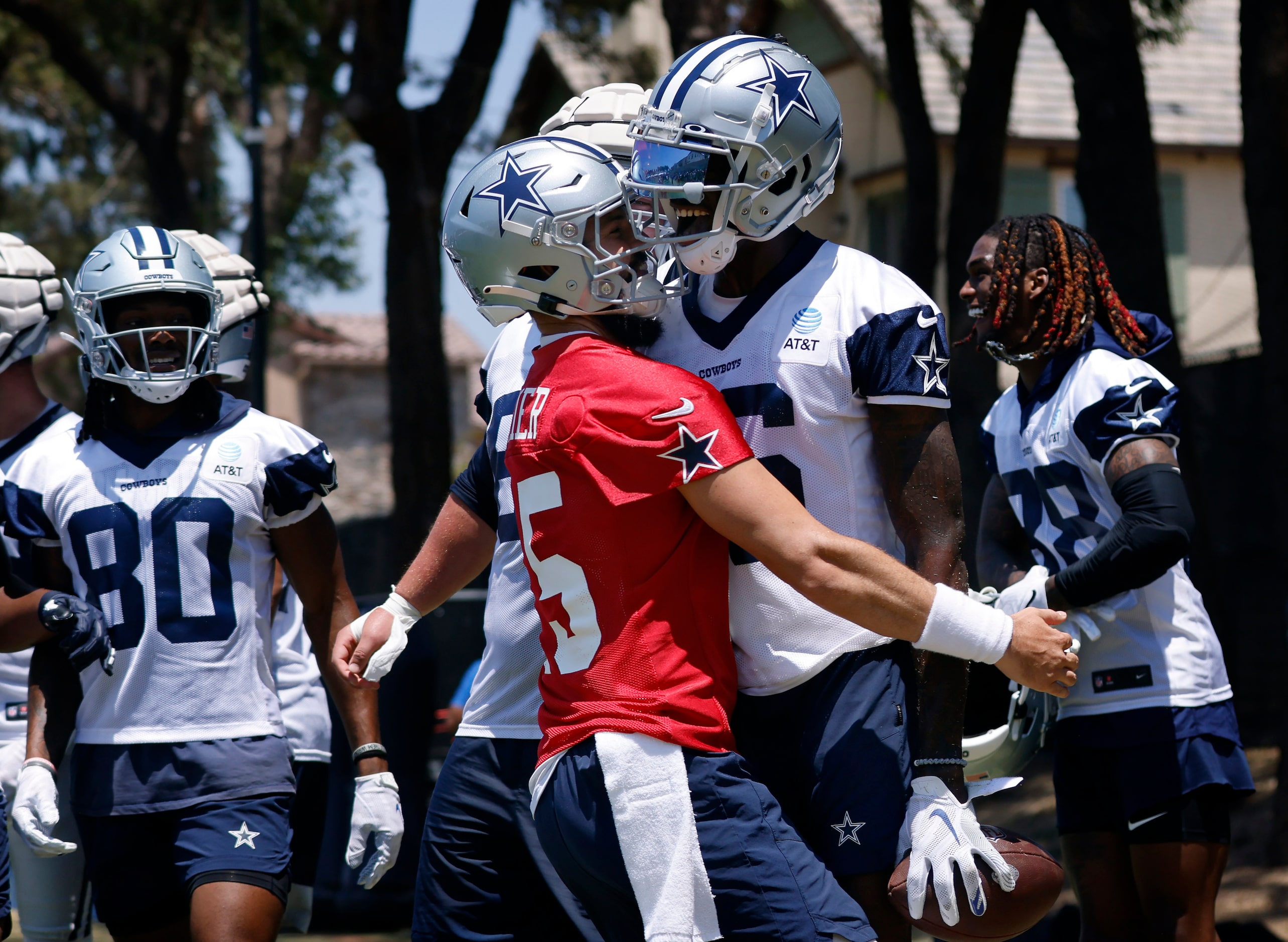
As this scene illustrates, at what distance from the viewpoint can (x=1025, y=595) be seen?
150 inches

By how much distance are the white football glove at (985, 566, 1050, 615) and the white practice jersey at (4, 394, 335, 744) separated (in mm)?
1732

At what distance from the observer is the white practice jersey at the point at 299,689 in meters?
4.53

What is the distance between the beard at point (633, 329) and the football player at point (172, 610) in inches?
48.1

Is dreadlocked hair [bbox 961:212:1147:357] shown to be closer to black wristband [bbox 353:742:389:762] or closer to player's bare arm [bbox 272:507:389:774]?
player's bare arm [bbox 272:507:389:774]

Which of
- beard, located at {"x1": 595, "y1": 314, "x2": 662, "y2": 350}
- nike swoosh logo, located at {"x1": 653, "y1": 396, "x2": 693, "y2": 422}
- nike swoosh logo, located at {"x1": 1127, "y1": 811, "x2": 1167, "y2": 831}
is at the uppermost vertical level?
beard, located at {"x1": 595, "y1": 314, "x2": 662, "y2": 350}

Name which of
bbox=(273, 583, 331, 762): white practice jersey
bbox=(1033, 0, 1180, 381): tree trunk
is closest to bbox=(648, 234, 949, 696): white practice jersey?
bbox=(273, 583, 331, 762): white practice jersey

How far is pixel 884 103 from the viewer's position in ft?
63.3

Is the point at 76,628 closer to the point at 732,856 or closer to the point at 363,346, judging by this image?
the point at 732,856

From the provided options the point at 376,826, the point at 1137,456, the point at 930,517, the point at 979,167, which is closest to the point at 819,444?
the point at 930,517

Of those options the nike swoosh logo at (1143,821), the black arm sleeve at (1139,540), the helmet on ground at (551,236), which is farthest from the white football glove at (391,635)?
the nike swoosh logo at (1143,821)

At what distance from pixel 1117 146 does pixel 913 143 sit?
12.5 feet

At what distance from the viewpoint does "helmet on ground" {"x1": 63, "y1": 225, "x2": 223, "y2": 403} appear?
389 cm

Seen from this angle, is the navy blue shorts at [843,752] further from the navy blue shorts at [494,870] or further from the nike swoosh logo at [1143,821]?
the nike swoosh logo at [1143,821]

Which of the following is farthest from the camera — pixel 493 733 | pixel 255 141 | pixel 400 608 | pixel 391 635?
pixel 255 141
